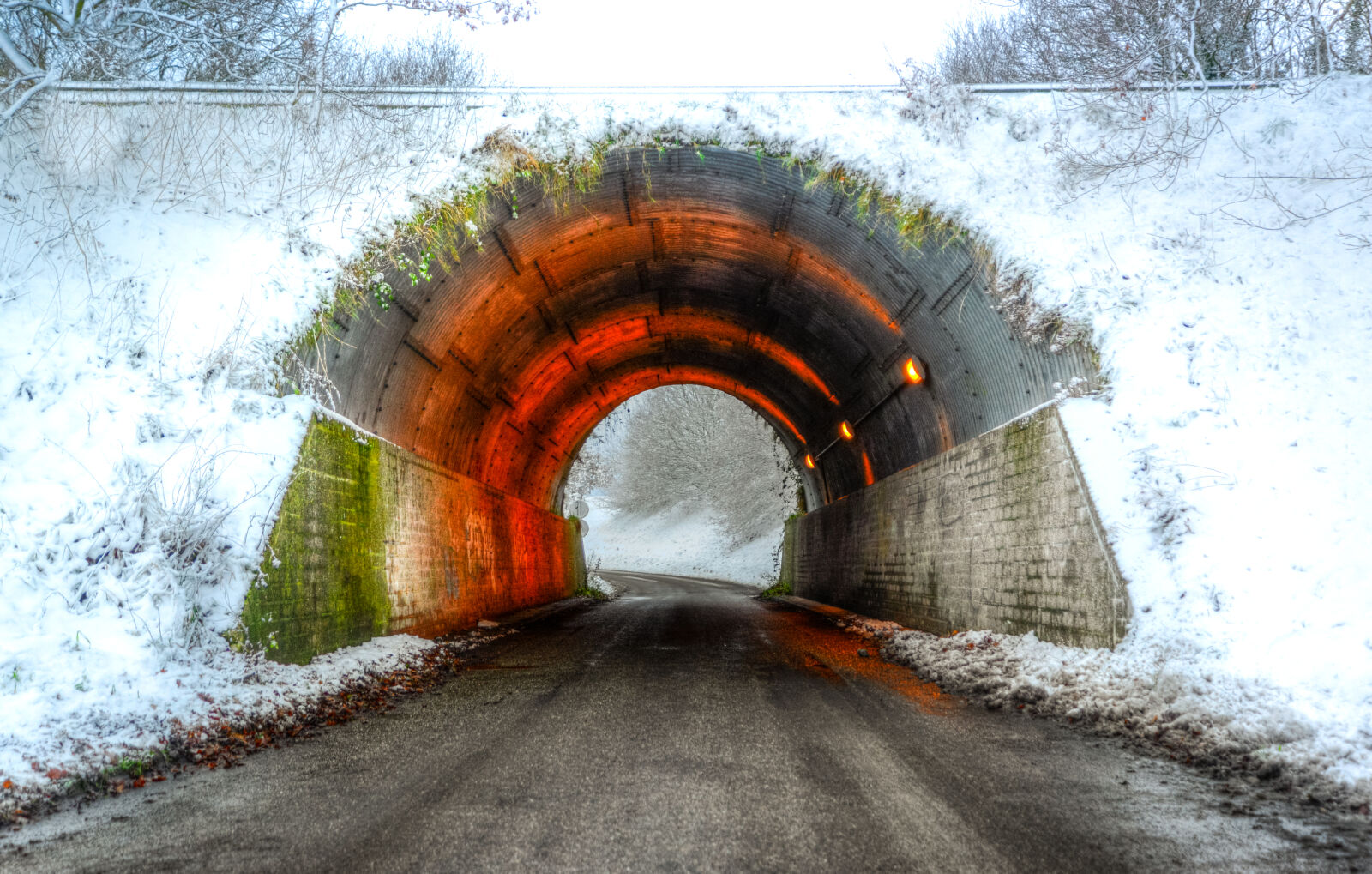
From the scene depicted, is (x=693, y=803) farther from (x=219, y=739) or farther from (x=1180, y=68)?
(x=1180, y=68)

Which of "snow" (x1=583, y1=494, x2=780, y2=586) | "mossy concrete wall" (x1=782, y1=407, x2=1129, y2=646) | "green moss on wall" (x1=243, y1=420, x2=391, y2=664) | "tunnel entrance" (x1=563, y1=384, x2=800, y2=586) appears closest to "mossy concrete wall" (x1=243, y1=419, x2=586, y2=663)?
"green moss on wall" (x1=243, y1=420, x2=391, y2=664)

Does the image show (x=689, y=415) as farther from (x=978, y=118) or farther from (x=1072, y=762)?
(x=1072, y=762)

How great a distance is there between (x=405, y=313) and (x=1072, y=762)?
8.42 metres

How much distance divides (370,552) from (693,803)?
6.58 metres

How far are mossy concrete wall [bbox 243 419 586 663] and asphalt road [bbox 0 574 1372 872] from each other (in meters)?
1.58

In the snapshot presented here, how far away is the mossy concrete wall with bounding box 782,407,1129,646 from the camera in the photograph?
7.10m

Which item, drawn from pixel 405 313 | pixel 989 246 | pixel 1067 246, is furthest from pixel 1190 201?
pixel 405 313

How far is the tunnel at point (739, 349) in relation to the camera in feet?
29.7

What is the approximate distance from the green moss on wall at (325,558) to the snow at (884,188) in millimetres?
301

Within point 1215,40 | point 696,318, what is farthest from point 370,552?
point 1215,40

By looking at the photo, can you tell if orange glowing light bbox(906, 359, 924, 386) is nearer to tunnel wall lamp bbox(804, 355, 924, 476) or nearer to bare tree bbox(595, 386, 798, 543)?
tunnel wall lamp bbox(804, 355, 924, 476)

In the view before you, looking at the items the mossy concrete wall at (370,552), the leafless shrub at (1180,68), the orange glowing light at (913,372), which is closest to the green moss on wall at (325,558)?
the mossy concrete wall at (370,552)

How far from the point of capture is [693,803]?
411 cm

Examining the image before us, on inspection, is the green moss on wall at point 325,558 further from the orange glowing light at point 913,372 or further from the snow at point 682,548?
the snow at point 682,548
